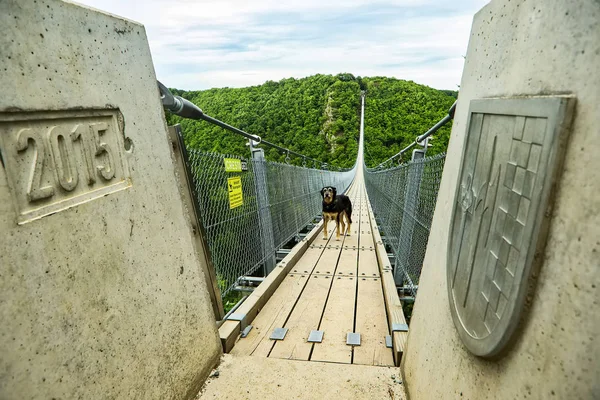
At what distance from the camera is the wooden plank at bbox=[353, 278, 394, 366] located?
223 centimetres

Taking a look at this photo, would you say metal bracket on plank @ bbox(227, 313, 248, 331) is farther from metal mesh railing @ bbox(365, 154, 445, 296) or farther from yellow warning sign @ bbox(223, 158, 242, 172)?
metal mesh railing @ bbox(365, 154, 445, 296)

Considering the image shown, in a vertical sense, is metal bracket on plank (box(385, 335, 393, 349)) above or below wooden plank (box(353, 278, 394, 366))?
above

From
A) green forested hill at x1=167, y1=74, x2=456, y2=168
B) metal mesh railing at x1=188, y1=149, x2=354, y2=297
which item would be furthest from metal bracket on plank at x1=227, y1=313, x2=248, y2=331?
→ green forested hill at x1=167, y1=74, x2=456, y2=168

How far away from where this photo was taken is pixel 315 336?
2.50m

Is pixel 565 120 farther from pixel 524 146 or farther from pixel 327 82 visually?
pixel 327 82

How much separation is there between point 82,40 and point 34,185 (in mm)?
544

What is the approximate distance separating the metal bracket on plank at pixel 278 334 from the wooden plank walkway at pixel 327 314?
0.03 metres

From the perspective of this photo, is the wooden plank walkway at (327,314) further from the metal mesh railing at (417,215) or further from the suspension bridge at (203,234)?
the metal mesh railing at (417,215)

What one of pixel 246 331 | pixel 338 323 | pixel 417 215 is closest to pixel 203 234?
pixel 246 331

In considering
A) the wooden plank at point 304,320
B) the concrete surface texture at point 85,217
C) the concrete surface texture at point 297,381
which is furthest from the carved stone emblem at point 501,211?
the wooden plank at point 304,320

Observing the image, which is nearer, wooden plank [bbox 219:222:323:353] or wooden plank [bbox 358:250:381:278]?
wooden plank [bbox 219:222:323:353]

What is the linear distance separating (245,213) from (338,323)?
1.37 metres

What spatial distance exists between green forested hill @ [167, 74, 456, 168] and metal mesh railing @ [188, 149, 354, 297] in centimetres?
3752

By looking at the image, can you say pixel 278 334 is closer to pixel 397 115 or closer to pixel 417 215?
pixel 417 215
